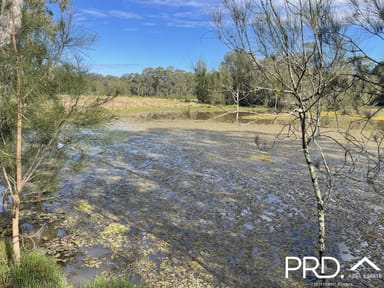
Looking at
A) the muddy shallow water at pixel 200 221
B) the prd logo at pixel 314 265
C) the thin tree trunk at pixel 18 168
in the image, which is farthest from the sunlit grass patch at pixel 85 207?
the prd logo at pixel 314 265

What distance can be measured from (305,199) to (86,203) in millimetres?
3912

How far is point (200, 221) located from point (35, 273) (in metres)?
2.42

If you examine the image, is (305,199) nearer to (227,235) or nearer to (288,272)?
(227,235)

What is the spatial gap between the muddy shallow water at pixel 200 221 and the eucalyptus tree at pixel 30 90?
0.35 m

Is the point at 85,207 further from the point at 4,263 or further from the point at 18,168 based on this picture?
the point at 18,168

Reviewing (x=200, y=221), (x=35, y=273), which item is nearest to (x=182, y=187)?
(x=200, y=221)

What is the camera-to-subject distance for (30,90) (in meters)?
2.45

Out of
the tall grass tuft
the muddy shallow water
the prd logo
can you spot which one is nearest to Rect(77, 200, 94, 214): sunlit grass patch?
the muddy shallow water

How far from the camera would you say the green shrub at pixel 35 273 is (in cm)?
252

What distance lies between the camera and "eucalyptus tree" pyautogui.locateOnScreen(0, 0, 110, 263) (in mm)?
2432

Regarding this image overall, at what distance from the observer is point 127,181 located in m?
6.56

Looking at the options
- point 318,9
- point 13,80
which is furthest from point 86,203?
point 318,9

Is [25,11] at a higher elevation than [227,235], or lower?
higher

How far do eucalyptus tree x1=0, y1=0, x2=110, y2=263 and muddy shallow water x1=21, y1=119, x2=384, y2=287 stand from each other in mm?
350
